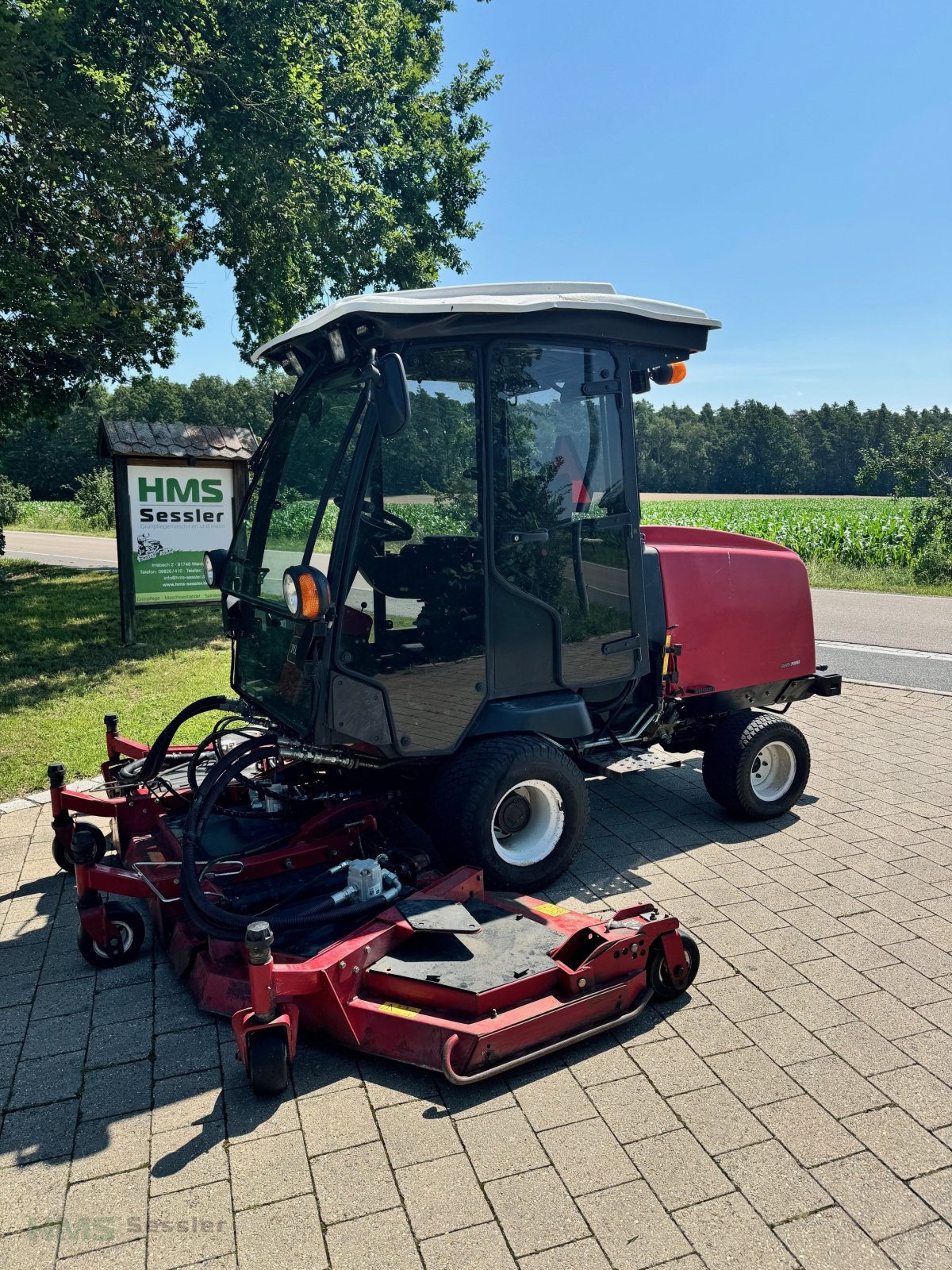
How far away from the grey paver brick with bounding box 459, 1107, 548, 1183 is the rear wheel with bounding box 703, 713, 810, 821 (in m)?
2.69

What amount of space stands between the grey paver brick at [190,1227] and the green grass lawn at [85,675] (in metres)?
3.99

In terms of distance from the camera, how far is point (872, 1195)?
8.38 feet

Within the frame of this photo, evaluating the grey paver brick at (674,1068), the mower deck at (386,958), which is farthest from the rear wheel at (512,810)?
the grey paver brick at (674,1068)

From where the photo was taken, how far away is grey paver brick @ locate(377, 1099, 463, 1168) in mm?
2734

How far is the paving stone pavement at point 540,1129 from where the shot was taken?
95.0 inches

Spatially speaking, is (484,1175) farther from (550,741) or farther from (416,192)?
(416,192)

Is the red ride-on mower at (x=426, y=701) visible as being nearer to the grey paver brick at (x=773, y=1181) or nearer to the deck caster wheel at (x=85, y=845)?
the deck caster wheel at (x=85, y=845)

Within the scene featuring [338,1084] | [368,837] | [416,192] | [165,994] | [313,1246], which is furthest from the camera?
[416,192]

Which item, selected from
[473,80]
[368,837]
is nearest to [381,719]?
[368,837]

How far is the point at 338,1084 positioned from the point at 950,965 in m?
2.59

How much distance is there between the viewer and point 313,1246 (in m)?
2.39

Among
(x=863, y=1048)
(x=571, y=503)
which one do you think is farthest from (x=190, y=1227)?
(x=571, y=503)

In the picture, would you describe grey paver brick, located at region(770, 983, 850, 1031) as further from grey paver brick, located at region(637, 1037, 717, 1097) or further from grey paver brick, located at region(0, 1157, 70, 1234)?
grey paver brick, located at region(0, 1157, 70, 1234)

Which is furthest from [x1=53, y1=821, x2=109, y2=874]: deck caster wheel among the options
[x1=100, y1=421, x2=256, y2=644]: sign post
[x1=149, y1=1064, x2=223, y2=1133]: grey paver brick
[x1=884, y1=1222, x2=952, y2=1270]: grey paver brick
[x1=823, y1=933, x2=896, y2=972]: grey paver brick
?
[x1=100, y1=421, x2=256, y2=644]: sign post
